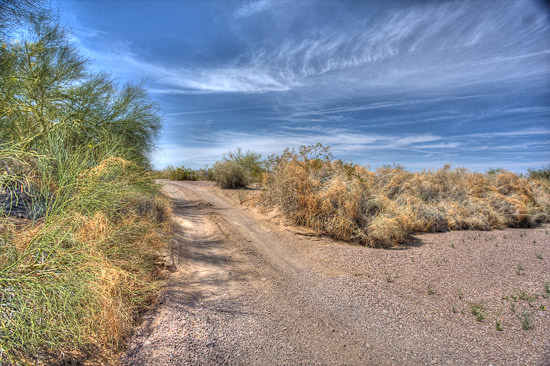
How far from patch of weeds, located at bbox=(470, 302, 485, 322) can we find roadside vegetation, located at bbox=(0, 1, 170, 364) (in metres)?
4.67

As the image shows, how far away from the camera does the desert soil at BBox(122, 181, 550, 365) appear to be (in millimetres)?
2879

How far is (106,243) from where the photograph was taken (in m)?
3.93

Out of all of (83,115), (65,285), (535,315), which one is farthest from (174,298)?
(83,115)

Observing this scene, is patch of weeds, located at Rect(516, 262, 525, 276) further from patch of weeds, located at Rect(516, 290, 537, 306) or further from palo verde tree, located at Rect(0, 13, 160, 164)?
palo verde tree, located at Rect(0, 13, 160, 164)

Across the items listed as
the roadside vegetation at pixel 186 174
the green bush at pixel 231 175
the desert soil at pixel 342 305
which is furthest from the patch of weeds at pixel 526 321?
the roadside vegetation at pixel 186 174

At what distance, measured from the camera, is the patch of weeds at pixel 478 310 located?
3.66m

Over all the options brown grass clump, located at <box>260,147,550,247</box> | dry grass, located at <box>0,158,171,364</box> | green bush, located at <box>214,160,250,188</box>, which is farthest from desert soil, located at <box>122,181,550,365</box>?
green bush, located at <box>214,160,250,188</box>

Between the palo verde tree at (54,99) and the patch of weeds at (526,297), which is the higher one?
the palo verde tree at (54,99)

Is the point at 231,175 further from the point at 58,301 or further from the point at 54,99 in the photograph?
the point at 58,301

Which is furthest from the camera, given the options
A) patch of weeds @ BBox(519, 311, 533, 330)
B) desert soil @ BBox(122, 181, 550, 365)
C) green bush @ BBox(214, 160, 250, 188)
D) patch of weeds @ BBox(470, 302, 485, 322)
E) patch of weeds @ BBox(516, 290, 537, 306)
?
green bush @ BBox(214, 160, 250, 188)

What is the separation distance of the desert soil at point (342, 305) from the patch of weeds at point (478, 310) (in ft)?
0.05

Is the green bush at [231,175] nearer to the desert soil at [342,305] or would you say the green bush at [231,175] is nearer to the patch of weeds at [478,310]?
the desert soil at [342,305]

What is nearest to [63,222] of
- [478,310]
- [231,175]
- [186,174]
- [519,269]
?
[478,310]

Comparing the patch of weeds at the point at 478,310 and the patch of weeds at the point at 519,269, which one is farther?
the patch of weeds at the point at 519,269
